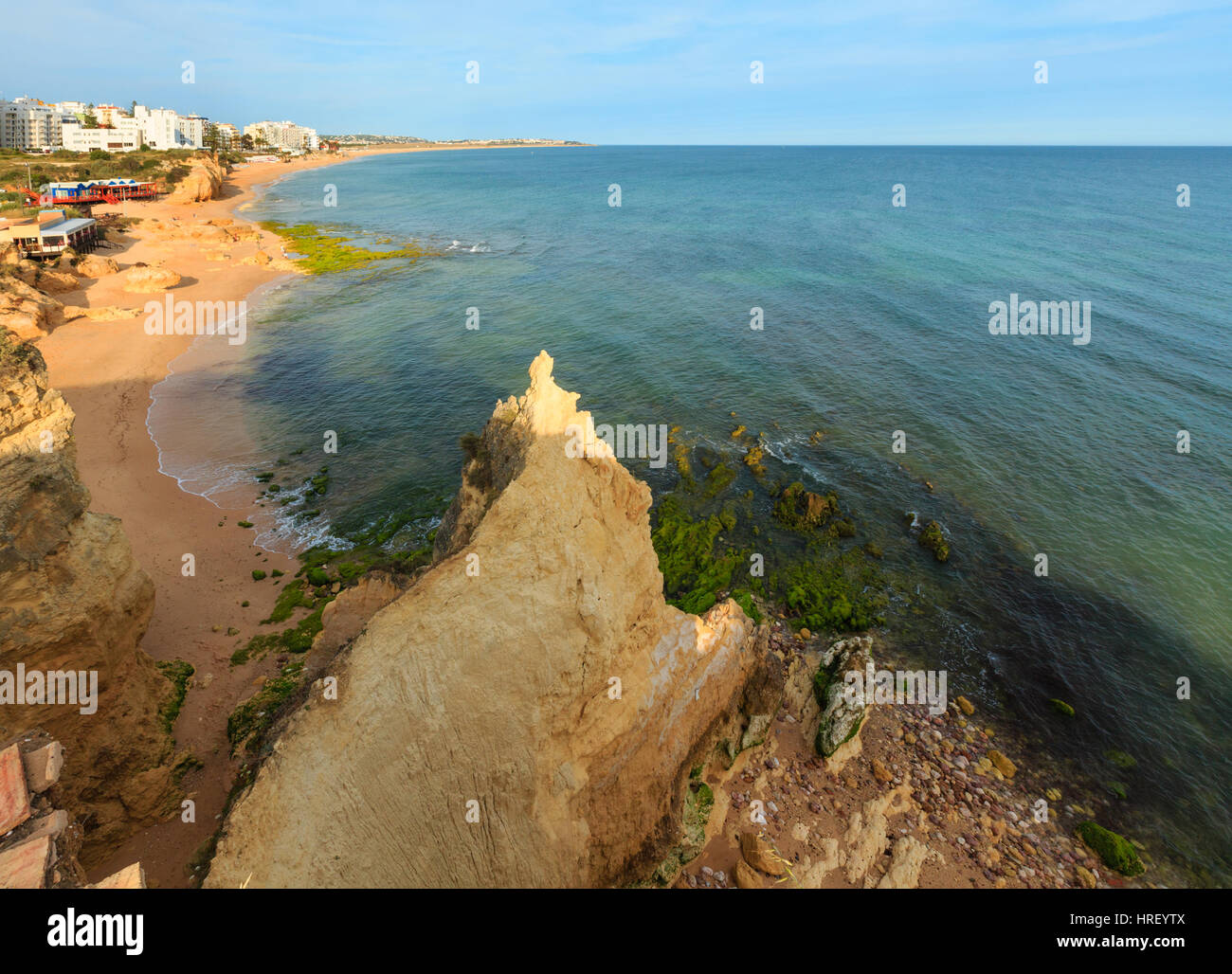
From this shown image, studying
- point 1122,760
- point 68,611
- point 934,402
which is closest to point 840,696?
point 1122,760

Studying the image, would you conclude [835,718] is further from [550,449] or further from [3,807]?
[3,807]

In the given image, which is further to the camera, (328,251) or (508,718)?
(328,251)

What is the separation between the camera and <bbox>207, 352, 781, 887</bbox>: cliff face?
915 cm

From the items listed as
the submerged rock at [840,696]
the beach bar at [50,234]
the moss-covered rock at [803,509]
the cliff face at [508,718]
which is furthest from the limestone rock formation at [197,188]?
the submerged rock at [840,696]

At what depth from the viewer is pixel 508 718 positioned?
34.9ft

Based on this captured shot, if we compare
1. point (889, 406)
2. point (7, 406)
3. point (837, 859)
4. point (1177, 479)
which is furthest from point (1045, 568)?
point (7, 406)

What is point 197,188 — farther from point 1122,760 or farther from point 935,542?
point 1122,760

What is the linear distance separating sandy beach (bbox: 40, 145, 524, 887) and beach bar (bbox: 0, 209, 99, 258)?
7.15 meters

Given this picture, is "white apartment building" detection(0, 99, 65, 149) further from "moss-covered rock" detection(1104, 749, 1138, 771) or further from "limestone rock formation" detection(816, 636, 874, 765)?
"moss-covered rock" detection(1104, 749, 1138, 771)

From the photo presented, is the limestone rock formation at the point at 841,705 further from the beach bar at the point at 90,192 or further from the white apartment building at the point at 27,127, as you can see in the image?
the white apartment building at the point at 27,127

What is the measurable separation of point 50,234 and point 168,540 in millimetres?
58625

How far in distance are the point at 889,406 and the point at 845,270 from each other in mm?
42140

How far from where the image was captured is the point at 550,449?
1247cm

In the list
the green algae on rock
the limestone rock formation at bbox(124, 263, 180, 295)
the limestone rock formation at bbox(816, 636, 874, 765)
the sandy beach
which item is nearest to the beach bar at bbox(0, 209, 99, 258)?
the sandy beach
